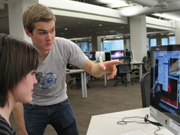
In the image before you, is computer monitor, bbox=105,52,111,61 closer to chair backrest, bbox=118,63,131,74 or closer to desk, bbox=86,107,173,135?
chair backrest, bbox=118,63,131,74

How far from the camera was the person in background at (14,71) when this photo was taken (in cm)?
78

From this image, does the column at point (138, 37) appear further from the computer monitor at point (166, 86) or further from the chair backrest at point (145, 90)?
the computer monitor at point (166, 86)

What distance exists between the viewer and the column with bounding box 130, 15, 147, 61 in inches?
436

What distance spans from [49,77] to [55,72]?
0.21 feet

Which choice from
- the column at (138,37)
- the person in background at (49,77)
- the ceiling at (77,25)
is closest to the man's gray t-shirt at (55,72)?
the person in background at (49,77)

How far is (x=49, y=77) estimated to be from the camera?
4.98 feet

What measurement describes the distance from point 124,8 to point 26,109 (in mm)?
10104

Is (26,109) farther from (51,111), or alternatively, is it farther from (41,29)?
(41,29)

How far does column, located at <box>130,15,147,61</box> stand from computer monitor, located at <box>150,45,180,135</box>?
396 inches

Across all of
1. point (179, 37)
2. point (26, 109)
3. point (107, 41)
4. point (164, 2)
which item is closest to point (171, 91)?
point (26, 109)

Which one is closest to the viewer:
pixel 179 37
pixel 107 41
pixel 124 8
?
pixel 124 8

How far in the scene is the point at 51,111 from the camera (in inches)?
60.8

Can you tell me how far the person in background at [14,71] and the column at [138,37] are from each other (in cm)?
1066

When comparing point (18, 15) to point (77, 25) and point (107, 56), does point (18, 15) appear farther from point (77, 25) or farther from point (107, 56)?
point (77, 25)
